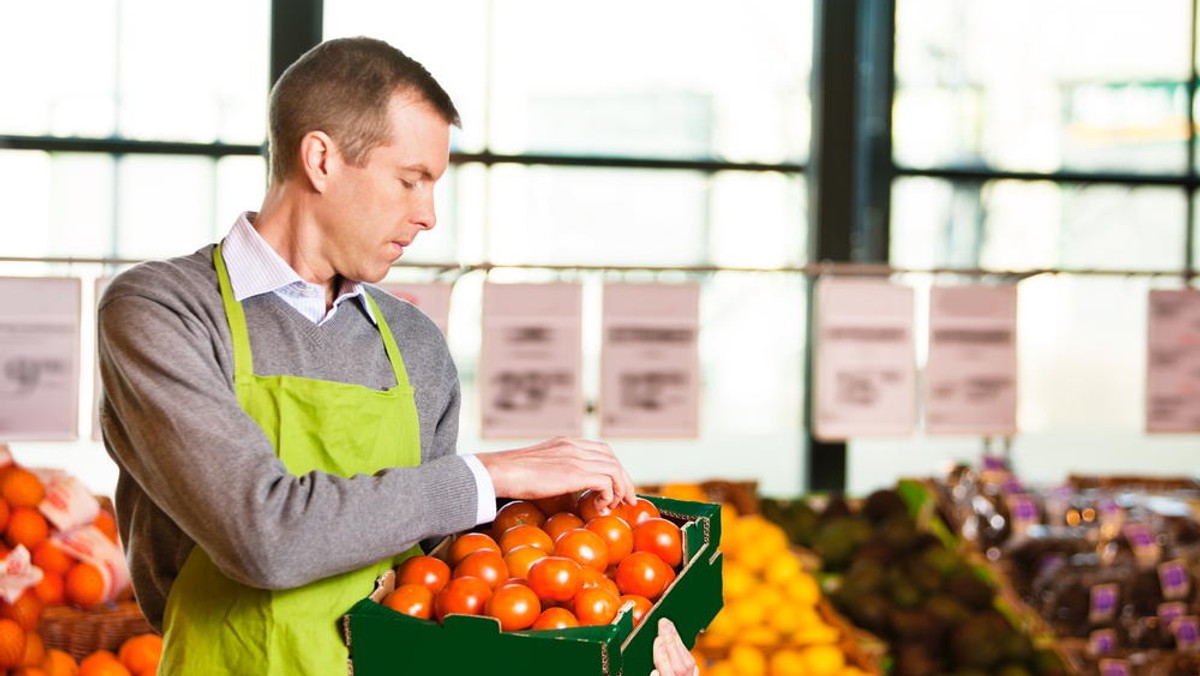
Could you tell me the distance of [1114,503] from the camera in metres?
3.68

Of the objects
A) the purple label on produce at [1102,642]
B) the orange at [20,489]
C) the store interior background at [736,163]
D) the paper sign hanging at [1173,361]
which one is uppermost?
the store interior background at [736,163]

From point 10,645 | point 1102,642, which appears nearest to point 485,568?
point 10,645

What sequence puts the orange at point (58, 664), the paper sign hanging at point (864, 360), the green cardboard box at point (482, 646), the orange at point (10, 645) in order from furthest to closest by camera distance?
the paper sign hanging at point (864, 360) < the orange at point (58, 664) < the orange at point (10, 645) < the green cardboard box at point (482, 646)

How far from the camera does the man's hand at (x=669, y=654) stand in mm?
1340

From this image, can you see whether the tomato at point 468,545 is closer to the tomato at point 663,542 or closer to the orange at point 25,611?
the tomato at point 663,542

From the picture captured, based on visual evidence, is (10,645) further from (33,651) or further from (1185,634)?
(1185,634)

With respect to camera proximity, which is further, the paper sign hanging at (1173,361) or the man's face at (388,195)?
the paper sign hanging at (1173,361)

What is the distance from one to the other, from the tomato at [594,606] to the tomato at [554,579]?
14mm

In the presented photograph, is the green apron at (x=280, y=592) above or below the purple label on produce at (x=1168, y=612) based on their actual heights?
above

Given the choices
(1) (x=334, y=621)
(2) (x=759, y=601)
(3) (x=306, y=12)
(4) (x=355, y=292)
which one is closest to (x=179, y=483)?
(1) (x=334, y=621)

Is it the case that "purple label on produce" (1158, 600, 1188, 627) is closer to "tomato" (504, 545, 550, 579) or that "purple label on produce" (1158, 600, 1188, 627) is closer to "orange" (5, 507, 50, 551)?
"tomato" (504, 545, 550, 579)

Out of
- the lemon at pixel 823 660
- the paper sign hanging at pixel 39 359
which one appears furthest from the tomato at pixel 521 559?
the paper sign hanging at pixel 39 359

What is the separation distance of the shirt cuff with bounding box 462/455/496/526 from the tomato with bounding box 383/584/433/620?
96 millimetres

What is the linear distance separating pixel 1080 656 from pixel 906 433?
2.54 ft
